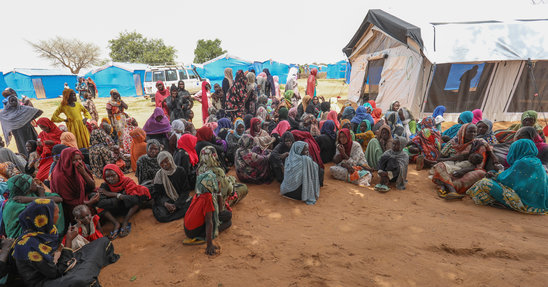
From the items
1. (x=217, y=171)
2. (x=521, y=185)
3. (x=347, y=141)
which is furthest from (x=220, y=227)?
(x=521, y=185)

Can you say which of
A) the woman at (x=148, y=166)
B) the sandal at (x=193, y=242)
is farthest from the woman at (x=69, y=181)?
the sandal at (x=193, y=242)

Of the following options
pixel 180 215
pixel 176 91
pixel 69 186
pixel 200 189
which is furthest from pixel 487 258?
pixel 176 91

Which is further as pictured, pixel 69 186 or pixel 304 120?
pixel 304 120

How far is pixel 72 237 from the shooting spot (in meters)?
2.71

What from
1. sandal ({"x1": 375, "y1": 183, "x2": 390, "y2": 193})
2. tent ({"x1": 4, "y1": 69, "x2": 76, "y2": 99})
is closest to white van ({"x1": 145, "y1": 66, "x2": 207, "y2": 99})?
tent ({"x1": 4, "y1": 69, "x2": 76, "y2": 99})

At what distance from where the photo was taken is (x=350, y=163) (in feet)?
16.4

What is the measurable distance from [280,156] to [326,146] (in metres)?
1.39

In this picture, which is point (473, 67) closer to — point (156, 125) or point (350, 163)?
point (350, 163)

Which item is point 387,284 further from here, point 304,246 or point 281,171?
point 281,171

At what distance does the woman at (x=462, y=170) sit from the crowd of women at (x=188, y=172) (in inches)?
0.7

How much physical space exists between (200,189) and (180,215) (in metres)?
1.09

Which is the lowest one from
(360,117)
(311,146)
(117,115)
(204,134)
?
(311,146)

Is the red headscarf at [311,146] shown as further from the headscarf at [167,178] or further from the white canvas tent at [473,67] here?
the white canvas tent at [473,67]

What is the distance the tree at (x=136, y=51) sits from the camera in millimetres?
33375
